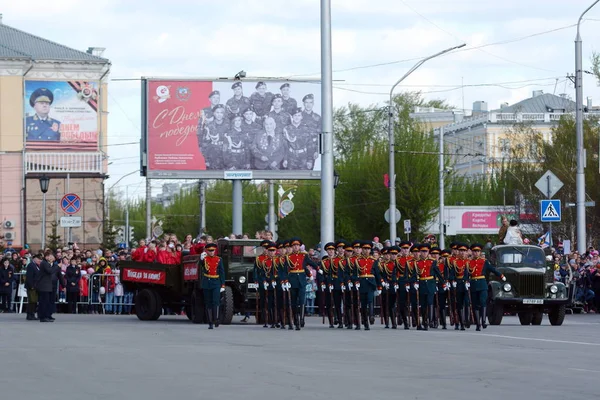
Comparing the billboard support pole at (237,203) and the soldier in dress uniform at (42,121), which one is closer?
the billboard support pole at (237,203)

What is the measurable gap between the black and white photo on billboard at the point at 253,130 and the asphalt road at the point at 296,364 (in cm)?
1973

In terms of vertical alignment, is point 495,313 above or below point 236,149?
below

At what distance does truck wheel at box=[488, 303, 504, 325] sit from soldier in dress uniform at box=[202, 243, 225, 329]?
6.33 m

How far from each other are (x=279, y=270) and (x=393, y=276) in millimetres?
2397

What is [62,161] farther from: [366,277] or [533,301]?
[366,277]

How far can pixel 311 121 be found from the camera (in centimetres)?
4675

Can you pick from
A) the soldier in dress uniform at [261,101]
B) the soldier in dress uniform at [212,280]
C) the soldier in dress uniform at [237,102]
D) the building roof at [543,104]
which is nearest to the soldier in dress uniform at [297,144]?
the soldier in dress uniform at [261,101]

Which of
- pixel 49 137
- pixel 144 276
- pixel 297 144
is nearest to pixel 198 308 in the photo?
pixel 144 276

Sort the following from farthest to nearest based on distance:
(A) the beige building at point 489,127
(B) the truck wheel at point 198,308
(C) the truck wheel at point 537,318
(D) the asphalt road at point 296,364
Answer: (A) the beige building at point 489,127, (C) the truck wheel at point 537,318, (B) the truck wheel at point 198,308, (D) the asphalt road at point 296,364

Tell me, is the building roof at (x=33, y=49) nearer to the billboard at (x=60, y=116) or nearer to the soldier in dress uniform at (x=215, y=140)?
the billboard at (x=60, y=116)

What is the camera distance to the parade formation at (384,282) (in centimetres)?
2784

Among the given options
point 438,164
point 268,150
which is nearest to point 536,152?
point 438,164

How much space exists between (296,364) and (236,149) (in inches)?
Answer: 1162

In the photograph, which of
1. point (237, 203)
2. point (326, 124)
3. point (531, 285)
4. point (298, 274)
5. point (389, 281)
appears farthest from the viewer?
point (237, 203)
